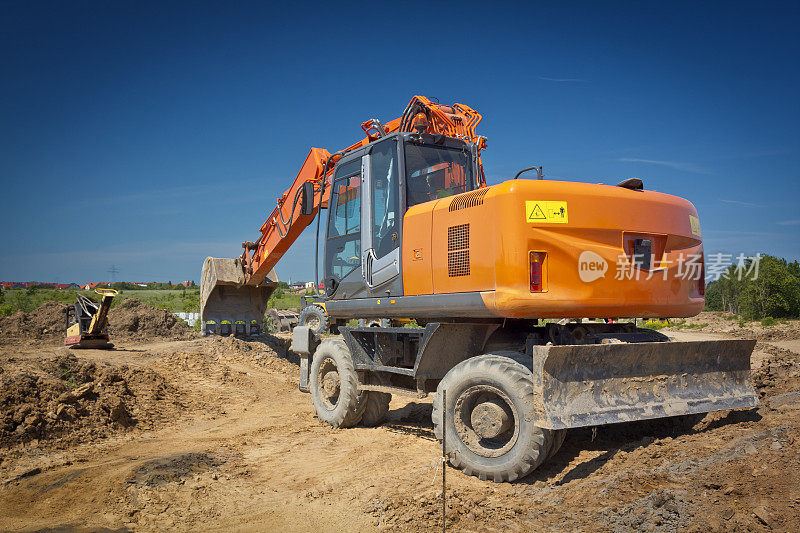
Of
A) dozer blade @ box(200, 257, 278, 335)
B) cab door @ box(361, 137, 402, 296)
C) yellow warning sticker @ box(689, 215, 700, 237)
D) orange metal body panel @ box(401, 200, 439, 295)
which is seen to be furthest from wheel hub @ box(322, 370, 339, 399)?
dozer blade @ box(200, 257, 278, 335)

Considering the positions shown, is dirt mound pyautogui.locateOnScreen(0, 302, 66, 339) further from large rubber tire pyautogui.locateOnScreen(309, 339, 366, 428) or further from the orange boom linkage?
large rubber tire pyautogui.locateOnScreen(309, 339, 366, 428)

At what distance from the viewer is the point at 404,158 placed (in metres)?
6.75

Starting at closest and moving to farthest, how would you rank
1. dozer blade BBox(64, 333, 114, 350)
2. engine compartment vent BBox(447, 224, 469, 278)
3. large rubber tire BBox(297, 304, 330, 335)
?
engine compartment vent BBox(447, 224, 469, 278)
large rubber tire BBox(297, 304, 330, 335)
dozer blade BBox(64, 333, 114, 350)

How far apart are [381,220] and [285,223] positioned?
4907 millimetres

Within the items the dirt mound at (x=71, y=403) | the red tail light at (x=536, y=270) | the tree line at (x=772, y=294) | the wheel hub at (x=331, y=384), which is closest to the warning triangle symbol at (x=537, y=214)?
the red tail light at (x=536, y=270)

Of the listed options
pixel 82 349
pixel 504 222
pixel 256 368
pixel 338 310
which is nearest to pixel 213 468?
pixel 338 310

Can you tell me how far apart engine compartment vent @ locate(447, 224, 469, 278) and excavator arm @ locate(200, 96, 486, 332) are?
196 cm

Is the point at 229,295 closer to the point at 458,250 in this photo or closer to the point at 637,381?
the point at 458,250

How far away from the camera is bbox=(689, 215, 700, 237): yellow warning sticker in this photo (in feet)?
19.5

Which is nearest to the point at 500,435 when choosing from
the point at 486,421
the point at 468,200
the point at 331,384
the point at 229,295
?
the point at 486,421

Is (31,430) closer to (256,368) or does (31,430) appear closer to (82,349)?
(256,368)

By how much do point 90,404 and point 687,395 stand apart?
7443 millimetres

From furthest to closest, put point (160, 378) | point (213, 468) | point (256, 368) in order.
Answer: point (256, 368), point (160, 378), point (213, 468)

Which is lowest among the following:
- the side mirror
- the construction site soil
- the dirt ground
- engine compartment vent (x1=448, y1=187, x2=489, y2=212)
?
the dirt ground
